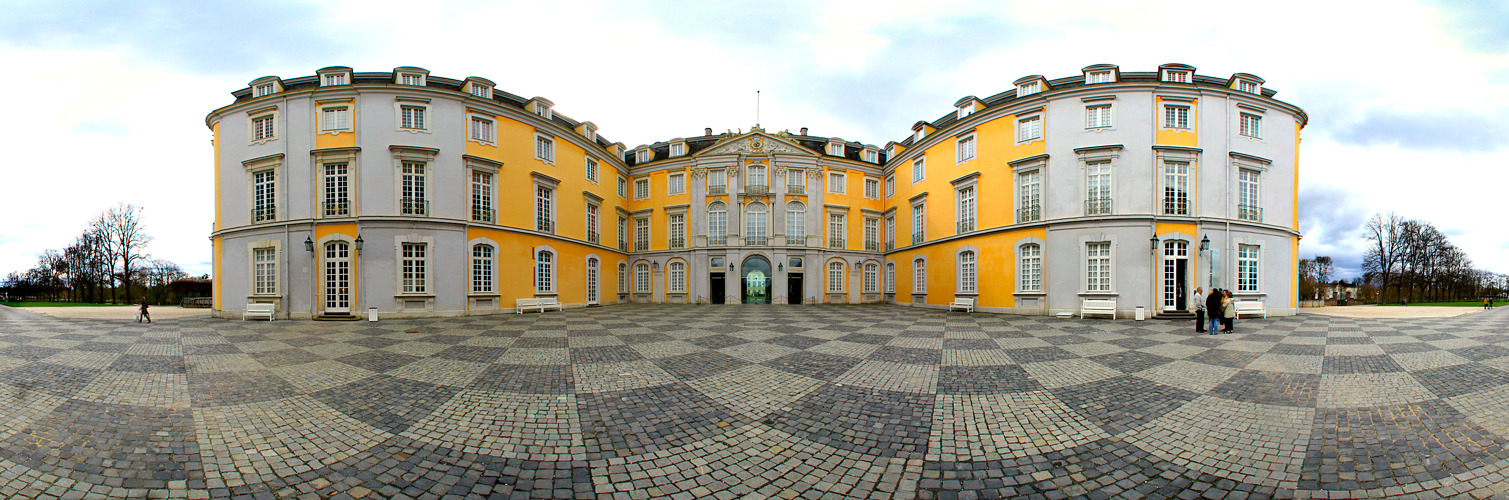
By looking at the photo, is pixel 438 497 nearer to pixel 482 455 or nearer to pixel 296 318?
pixel 482 455

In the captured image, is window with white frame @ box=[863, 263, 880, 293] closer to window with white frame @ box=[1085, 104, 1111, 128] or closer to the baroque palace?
the baroque palace

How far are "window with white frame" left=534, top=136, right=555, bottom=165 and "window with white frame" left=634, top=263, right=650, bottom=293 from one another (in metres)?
9.57

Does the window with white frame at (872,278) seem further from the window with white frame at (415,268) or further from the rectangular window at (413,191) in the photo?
the rectangular window at (413,191)

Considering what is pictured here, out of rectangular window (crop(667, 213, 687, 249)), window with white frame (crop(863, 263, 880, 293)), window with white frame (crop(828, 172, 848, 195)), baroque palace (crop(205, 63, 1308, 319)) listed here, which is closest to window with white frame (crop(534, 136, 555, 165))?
baroque palace (crop(205, 63, 1308, 319))

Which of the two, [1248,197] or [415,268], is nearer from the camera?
[415,268]

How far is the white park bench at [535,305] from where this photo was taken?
71.5 feet

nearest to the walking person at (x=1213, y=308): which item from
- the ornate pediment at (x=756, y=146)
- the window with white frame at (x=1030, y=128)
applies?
the window with white frame at (x=1030, y=128)

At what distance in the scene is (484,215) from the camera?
71.4 feet

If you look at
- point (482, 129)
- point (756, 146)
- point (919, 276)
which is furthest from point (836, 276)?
point (482, 129)

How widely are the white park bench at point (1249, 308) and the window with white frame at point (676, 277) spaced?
25852mm

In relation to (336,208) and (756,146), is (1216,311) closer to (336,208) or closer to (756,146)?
(756,146)

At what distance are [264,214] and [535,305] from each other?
11206 millimetres

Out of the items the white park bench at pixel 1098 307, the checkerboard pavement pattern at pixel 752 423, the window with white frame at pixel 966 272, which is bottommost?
the white park bench at pixel 1098 307

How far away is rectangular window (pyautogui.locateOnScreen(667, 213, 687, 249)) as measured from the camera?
3134cm
